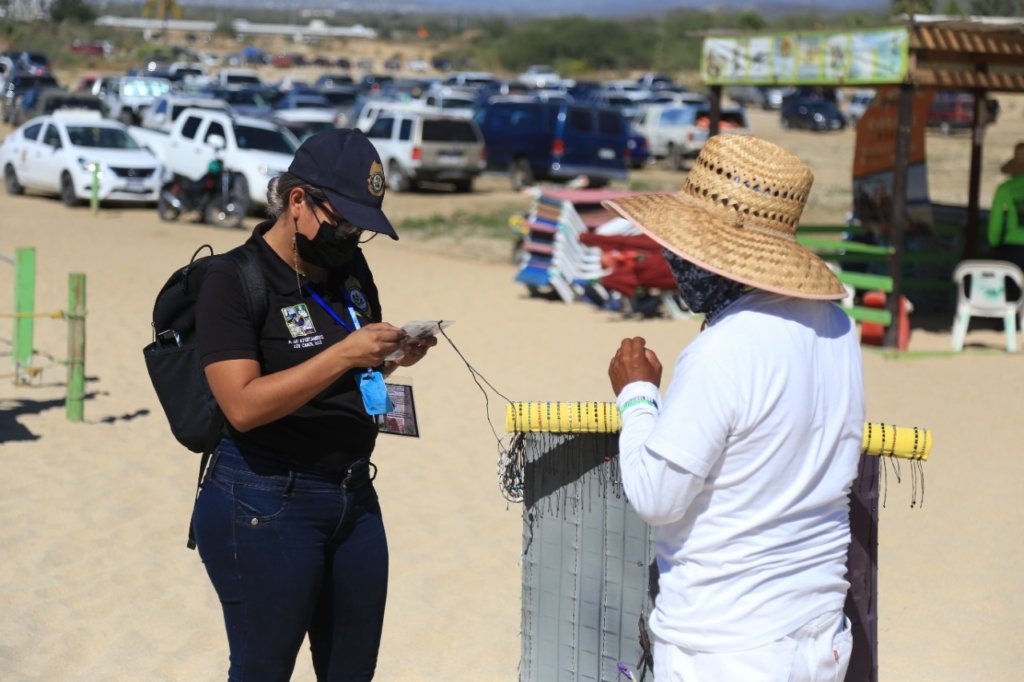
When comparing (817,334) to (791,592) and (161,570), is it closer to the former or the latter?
(791,592)

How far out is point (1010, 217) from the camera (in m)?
12.3

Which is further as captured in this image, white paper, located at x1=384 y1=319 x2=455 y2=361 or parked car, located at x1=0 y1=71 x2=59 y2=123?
parked car, located at x1=0 y1=71 x2=59 y2=123

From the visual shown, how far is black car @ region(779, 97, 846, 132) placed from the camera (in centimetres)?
4541

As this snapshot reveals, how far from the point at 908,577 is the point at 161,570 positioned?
3.49m

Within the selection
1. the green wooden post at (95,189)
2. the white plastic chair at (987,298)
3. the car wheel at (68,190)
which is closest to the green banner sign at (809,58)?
the white plastic chair at (987,298)

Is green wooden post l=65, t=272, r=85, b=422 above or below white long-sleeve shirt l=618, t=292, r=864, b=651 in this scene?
below

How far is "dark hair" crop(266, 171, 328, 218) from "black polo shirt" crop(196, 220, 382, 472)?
0.06m

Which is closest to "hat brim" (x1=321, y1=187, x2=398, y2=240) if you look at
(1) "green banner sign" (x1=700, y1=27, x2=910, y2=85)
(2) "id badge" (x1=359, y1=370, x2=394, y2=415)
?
(2) "id badge" (x1=359, y1=370, x2=394, y2=415)

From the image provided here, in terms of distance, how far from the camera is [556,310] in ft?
45.1

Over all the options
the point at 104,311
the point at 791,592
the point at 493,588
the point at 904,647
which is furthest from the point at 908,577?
the point at 104,311

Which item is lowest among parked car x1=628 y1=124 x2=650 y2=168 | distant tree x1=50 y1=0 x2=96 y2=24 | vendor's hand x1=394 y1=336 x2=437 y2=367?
parked car x1=628 y1=124 x2=650 y2=168

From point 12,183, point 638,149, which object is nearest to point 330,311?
point 12,183

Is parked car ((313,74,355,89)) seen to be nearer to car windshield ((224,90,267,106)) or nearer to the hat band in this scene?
car windshield ((224,90,267,106))

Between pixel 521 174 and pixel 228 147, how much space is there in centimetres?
776
